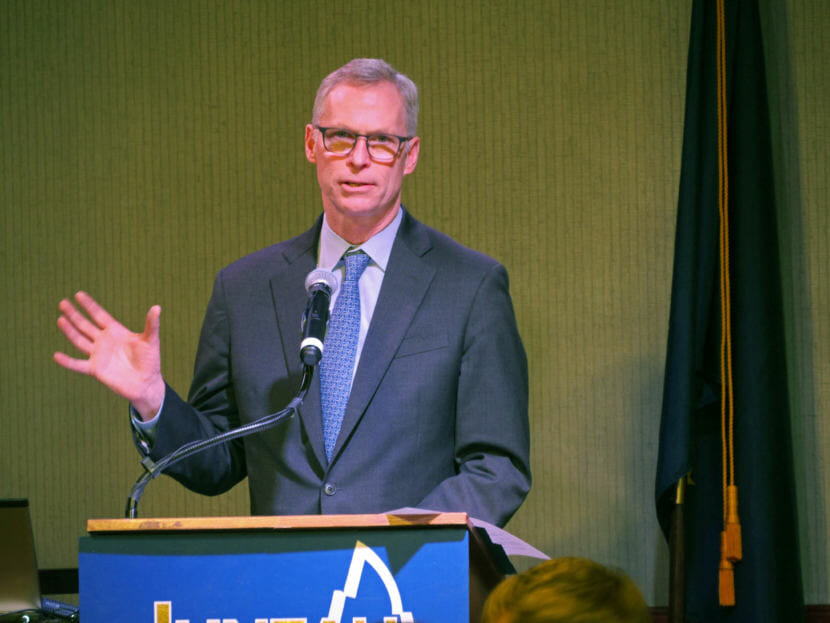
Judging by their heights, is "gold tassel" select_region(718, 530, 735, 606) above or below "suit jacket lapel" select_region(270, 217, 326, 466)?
below

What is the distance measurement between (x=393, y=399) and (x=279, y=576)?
0.73 metres

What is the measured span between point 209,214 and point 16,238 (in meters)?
0.66

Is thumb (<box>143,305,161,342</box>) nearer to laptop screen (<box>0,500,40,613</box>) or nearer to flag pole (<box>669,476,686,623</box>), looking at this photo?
laptop screen (<box>0,500,40,613</box>)

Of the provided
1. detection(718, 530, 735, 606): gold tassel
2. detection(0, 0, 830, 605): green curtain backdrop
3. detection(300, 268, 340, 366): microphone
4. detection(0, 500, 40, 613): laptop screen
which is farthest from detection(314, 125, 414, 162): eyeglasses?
detection(718, 530, 735, 606): gold tassel

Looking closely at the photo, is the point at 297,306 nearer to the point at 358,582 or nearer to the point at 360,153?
the point at 360,153

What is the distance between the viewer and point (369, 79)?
214 cm

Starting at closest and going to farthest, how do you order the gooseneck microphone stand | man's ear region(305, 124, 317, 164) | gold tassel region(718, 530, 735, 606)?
1. the gooseneck microphone stand
2. man's ear region(305, 124, 317, 164)
3. gold tassel region(718, 530, 735, 606)

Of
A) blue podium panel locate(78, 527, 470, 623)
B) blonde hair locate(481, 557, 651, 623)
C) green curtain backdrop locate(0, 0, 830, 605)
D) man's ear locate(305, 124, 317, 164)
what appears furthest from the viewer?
green curtain backdrop locate(0, 0, 830, 605)

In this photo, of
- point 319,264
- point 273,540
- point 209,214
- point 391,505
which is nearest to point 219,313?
point 319,264

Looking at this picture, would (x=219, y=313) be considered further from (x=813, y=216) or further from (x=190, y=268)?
(x=813, y=216)

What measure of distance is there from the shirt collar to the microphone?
44cm

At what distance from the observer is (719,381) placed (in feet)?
9.24

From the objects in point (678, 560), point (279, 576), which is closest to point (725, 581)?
point (678, 560)

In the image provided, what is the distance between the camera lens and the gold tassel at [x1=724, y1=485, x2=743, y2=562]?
262 centimetres
